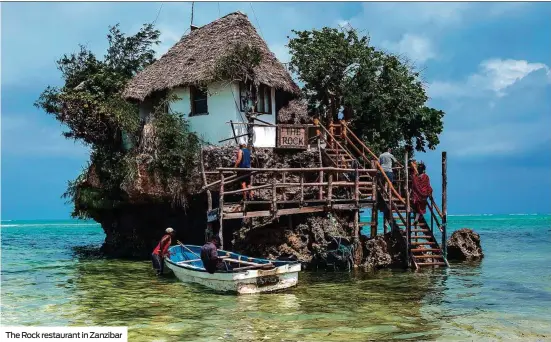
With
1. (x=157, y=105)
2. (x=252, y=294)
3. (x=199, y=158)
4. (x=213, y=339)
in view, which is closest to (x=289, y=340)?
(x=213, y=339)

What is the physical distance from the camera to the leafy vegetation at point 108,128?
74.5ft

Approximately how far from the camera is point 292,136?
72.1ft

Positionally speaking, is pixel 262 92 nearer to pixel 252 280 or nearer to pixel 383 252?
pixel 383 252

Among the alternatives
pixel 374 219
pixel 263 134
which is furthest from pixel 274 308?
pixel 263 134

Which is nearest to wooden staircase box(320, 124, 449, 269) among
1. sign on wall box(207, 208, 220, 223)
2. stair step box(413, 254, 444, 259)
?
stair step box(413, 254, 444, 259)

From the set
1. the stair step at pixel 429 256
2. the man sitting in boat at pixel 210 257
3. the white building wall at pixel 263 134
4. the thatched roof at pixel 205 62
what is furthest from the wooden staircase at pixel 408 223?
the man sitting in boat at pixel 210 257

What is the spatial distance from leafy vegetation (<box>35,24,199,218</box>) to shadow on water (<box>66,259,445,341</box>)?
542 centimetres

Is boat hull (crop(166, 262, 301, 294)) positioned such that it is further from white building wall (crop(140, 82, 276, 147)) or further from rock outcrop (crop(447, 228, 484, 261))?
rock outcrop (crop(447, 228, 484, 261))

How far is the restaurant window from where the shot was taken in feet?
78.1

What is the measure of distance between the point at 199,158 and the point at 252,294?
840 cm

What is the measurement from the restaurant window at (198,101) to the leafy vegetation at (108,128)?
2.20ft

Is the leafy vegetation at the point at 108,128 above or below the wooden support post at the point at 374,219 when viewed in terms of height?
above

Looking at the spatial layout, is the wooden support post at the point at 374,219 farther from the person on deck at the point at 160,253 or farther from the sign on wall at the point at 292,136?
the person on deck at the point at 160,253

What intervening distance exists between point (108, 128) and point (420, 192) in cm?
1373
